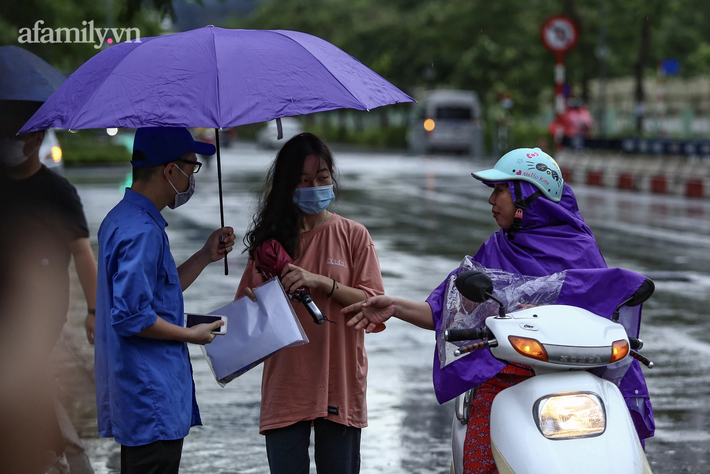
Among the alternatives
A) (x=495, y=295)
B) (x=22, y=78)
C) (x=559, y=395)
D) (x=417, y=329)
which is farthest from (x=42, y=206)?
(x=417, y=329)

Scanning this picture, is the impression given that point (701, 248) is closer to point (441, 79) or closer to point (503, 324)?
point (503, 324)

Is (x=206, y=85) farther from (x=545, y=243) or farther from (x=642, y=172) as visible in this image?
(x=642, y=172)

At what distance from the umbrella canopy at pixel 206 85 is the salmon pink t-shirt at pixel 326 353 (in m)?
0.54

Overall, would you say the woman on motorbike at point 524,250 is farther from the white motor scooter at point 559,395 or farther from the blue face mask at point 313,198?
the blue face mask at point 313,198

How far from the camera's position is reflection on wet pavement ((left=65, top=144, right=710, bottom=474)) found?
17.5ft

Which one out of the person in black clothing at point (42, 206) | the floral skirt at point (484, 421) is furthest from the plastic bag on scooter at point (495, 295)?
the person in black clothing at point (42, 206)

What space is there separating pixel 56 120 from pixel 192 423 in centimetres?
112

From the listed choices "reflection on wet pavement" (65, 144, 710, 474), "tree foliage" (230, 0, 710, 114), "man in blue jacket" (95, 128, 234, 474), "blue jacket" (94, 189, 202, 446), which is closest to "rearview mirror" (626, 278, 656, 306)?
"man in blue jacket" (95, 128, 234, 474)

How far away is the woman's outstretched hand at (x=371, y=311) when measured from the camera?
136 inches

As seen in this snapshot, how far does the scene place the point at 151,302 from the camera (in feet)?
10.5

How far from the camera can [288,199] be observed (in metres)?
3.63

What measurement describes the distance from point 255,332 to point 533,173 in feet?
3.57

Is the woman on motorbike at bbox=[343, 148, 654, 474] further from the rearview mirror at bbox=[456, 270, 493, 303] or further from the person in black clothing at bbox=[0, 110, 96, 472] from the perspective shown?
the person in black clothing at bbox=[0, 110, 96, 472]

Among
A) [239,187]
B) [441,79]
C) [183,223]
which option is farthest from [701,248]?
[441,79]
